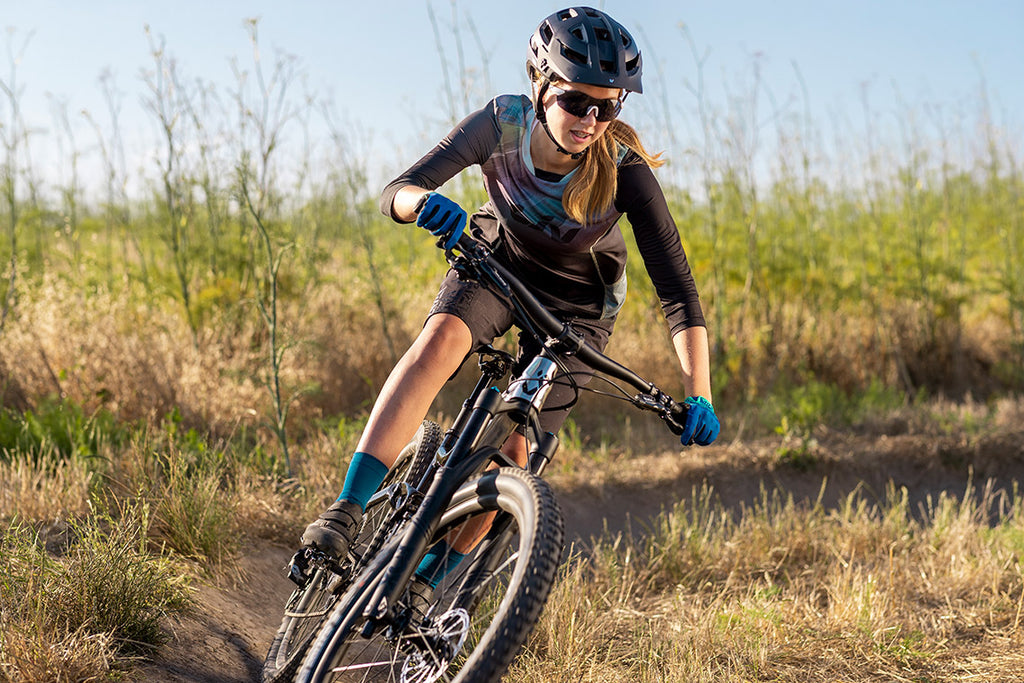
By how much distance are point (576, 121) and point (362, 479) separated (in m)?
1.22

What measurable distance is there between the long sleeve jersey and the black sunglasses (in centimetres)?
25

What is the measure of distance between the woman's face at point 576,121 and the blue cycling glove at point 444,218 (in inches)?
21.2

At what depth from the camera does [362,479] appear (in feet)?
8.50

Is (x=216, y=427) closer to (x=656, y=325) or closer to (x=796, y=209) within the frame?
(x=656, y=325)

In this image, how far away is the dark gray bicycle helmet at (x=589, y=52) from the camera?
102 inches

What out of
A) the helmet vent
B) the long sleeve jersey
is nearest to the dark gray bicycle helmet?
the helmet vent

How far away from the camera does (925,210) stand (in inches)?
357

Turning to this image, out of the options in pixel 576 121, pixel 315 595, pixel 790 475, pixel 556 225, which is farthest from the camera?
pixel 790 475

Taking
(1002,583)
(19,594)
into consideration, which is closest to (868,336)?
(1002,583)

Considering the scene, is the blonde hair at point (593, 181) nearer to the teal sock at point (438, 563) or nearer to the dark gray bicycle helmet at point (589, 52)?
the dark gray bicycle helmet at point (589, 52)

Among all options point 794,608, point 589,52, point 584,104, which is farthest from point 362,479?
point 794,608

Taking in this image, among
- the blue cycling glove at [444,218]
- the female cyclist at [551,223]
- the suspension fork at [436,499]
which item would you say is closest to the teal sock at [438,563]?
the female cyclist at [551,223]

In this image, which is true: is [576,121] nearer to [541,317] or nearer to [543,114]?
[543,114]

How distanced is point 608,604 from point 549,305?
181 centimetres
